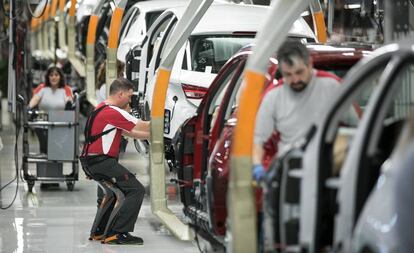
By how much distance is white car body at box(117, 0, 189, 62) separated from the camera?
65.2 feet

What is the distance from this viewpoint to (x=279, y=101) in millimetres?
8289

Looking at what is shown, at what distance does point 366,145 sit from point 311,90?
5.45 ft

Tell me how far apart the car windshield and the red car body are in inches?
137

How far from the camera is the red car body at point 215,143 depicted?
936cm

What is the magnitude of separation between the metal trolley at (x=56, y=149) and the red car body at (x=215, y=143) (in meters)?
5.14

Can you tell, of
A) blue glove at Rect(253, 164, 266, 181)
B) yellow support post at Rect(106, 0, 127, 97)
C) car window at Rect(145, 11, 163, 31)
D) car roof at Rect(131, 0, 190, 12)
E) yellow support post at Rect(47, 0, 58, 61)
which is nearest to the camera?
blue glove at Rect(253, 164, 266, 181)

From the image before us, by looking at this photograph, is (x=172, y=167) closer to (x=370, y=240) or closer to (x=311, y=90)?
(x=311, y=90)

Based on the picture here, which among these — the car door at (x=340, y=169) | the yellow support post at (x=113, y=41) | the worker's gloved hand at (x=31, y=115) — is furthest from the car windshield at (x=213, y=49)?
the car door at (x=340, y=169)

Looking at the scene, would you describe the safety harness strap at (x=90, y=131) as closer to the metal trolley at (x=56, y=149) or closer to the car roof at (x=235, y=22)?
the car roof at (x=235, y=22)

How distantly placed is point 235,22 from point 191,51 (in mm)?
687

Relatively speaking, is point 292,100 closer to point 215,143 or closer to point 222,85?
point 215,143

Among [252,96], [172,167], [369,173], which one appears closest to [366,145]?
[369,173]

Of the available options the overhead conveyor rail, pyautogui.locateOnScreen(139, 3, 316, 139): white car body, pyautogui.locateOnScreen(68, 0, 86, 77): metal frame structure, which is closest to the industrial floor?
pyautogui.locateOnScreen(139, 3, 316, 139): white car body

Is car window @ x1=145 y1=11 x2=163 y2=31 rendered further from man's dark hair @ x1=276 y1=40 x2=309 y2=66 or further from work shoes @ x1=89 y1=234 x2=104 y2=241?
man's dark hair @ x1=276 y1=40 x2=309 y2=66
